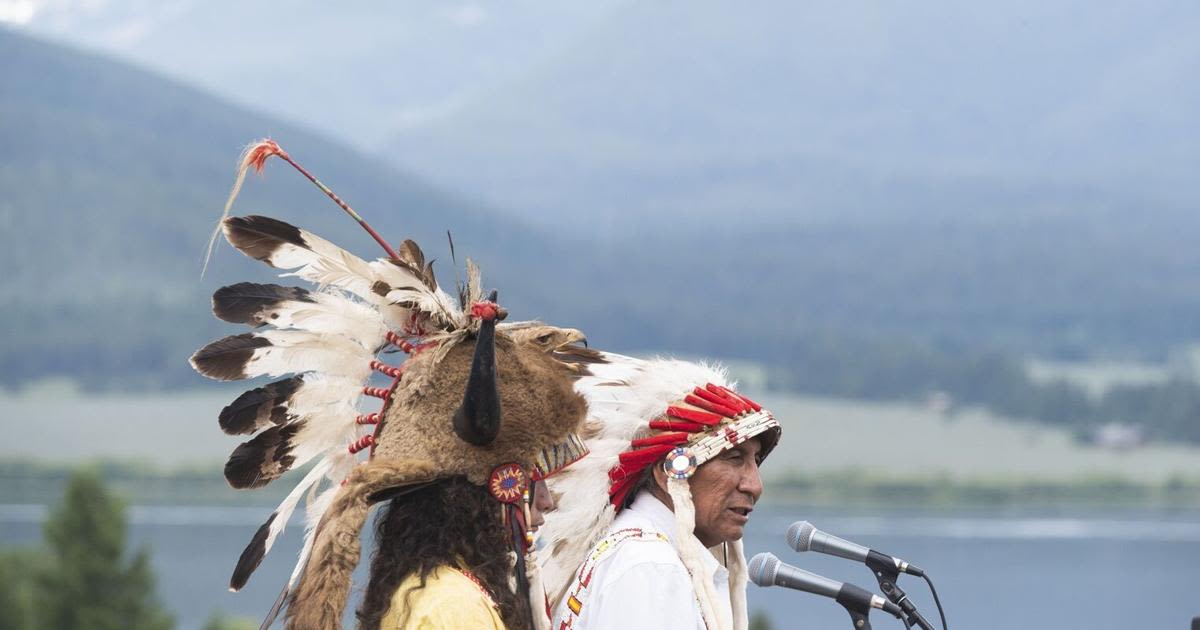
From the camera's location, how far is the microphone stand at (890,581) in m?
2.72

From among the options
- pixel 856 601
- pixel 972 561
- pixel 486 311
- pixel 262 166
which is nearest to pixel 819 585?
pixel 856 601

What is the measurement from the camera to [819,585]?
2658 millimetres

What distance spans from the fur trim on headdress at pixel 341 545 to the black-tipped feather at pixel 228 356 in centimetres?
42

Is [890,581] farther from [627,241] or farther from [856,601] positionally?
[627,241]

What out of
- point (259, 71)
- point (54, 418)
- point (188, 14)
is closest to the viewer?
point (54, 418)

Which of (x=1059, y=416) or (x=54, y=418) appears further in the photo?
(x=54, y=418)

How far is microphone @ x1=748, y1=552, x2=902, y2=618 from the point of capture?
266 cm

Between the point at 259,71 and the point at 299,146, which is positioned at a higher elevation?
the point at 259,71

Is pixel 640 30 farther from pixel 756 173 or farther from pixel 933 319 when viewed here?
pixel 933 319

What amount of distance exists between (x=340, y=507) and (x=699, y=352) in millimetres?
34274

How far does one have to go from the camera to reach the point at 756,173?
4288cm

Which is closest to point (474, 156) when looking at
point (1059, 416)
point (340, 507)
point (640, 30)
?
point (640, 30)

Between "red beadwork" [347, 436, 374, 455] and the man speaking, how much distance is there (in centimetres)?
40

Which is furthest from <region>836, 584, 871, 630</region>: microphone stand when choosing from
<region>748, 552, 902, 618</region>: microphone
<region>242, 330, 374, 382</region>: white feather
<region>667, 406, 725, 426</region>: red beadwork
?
<region>242, 330, 374, 382</region>: white feather
